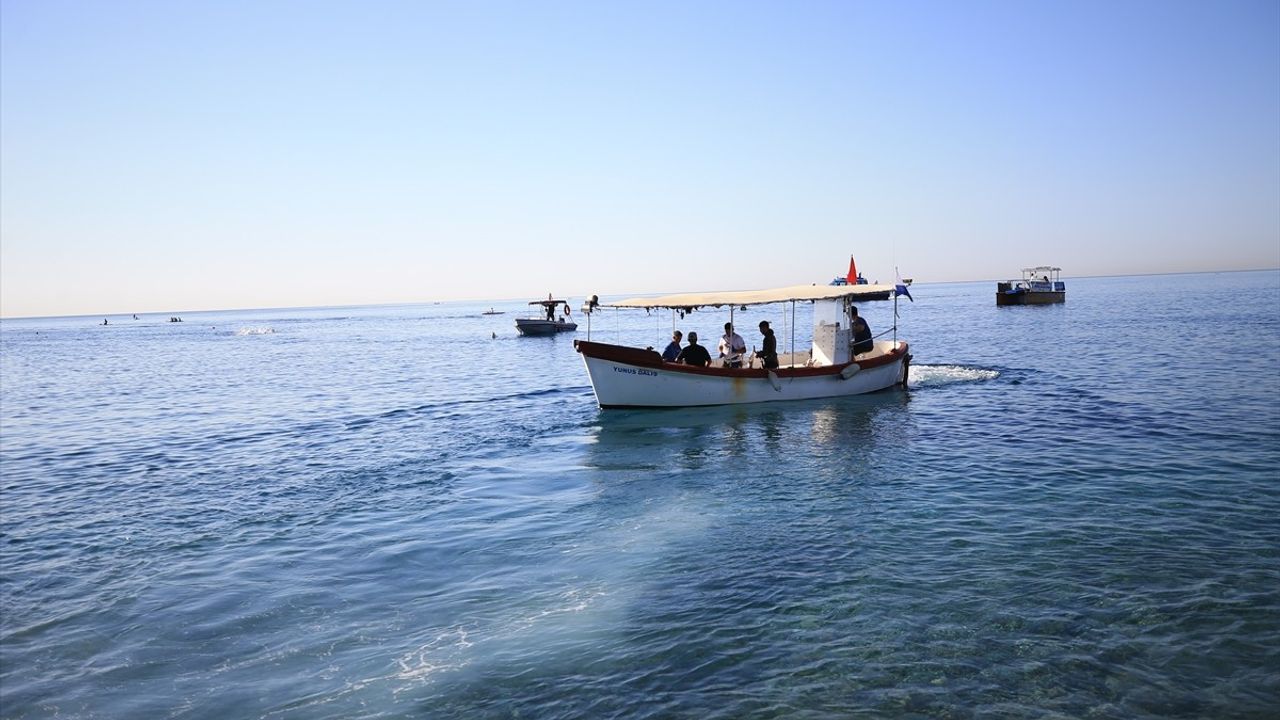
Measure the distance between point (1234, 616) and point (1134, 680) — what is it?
208 centimetres

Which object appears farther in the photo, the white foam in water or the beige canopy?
the white foam in water

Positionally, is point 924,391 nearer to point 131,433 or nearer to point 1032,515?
point 1032,515

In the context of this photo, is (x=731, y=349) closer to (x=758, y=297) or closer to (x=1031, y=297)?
(x=758, y=297)

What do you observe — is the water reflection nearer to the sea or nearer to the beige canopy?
the sea

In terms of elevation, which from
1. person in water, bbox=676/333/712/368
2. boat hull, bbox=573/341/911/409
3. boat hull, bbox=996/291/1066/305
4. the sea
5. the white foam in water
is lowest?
the sea

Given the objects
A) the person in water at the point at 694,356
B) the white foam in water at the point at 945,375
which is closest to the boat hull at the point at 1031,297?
the white foam in water at the point at 945,375

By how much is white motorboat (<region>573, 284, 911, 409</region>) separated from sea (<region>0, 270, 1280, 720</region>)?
0.69 meters

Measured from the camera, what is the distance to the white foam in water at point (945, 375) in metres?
28.3

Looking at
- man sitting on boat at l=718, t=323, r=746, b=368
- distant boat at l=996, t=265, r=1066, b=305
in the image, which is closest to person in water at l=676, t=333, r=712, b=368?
man sitting on boat at l=718, t=323, r=746, b=368

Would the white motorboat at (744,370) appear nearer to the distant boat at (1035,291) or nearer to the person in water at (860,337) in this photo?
the person in water at (860,337)

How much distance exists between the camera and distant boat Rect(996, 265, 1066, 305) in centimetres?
8981

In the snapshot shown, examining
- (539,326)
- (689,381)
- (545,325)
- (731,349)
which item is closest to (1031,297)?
(545,325)

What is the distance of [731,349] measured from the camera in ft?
78.4

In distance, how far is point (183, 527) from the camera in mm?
12516
